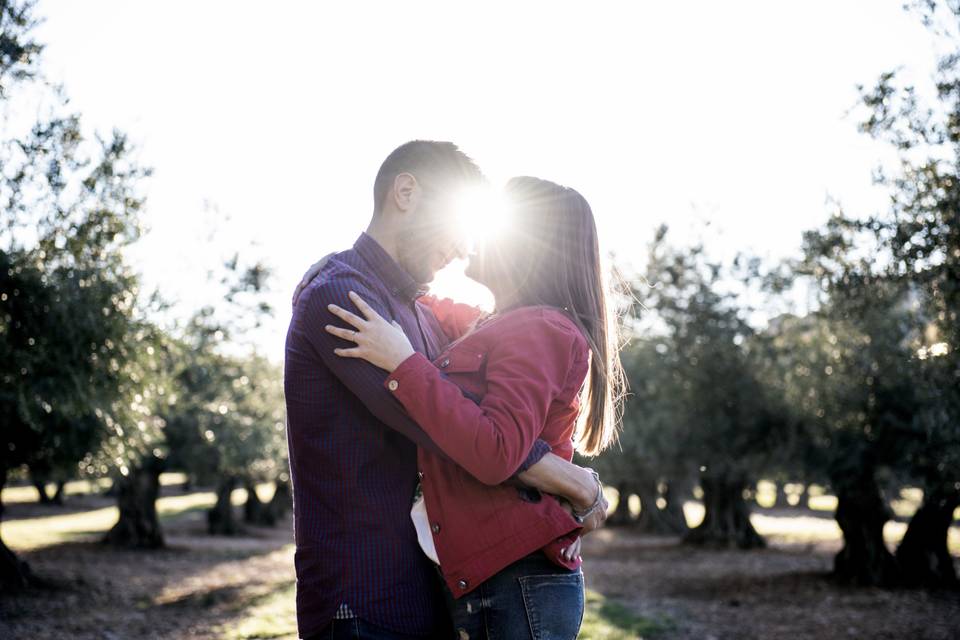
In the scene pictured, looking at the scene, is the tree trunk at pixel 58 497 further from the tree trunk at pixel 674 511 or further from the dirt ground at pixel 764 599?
the dirt ground at pixel 764 599

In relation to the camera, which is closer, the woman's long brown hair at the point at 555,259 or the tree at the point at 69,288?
the woman's long brown hair at the point at 555,259

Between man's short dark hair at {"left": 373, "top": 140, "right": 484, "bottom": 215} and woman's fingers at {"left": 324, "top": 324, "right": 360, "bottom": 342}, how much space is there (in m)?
0.68

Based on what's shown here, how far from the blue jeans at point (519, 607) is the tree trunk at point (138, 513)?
80.5ft

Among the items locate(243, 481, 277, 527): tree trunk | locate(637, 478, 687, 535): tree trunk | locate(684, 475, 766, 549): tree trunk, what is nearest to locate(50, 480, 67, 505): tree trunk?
locate(243, 481, 277, 527): tree trunk

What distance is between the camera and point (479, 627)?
2684 millimetres

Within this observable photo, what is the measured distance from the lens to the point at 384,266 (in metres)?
3.12

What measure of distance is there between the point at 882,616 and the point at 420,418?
13.0 metres

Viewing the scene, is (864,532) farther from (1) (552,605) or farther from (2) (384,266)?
(2) (384,266)

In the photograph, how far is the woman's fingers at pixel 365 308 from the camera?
276 centimetres

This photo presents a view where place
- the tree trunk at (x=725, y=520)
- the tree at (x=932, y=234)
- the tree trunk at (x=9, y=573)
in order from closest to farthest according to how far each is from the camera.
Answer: the tree at (x=932, y=234)
the tree trunk at (x=9, y=573)
the tree trunk at (x=725, y=520)

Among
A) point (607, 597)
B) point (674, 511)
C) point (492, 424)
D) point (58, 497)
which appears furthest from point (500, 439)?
point (58, 497)

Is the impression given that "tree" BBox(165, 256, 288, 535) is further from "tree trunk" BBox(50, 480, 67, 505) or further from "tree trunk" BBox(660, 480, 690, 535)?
"tree trunk" BBox(50, 480, 67, 505)

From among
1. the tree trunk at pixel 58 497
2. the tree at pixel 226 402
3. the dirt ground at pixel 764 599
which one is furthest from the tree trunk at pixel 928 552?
the tree trunk at pixel 58 497

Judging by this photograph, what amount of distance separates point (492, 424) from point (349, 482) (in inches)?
19.6
